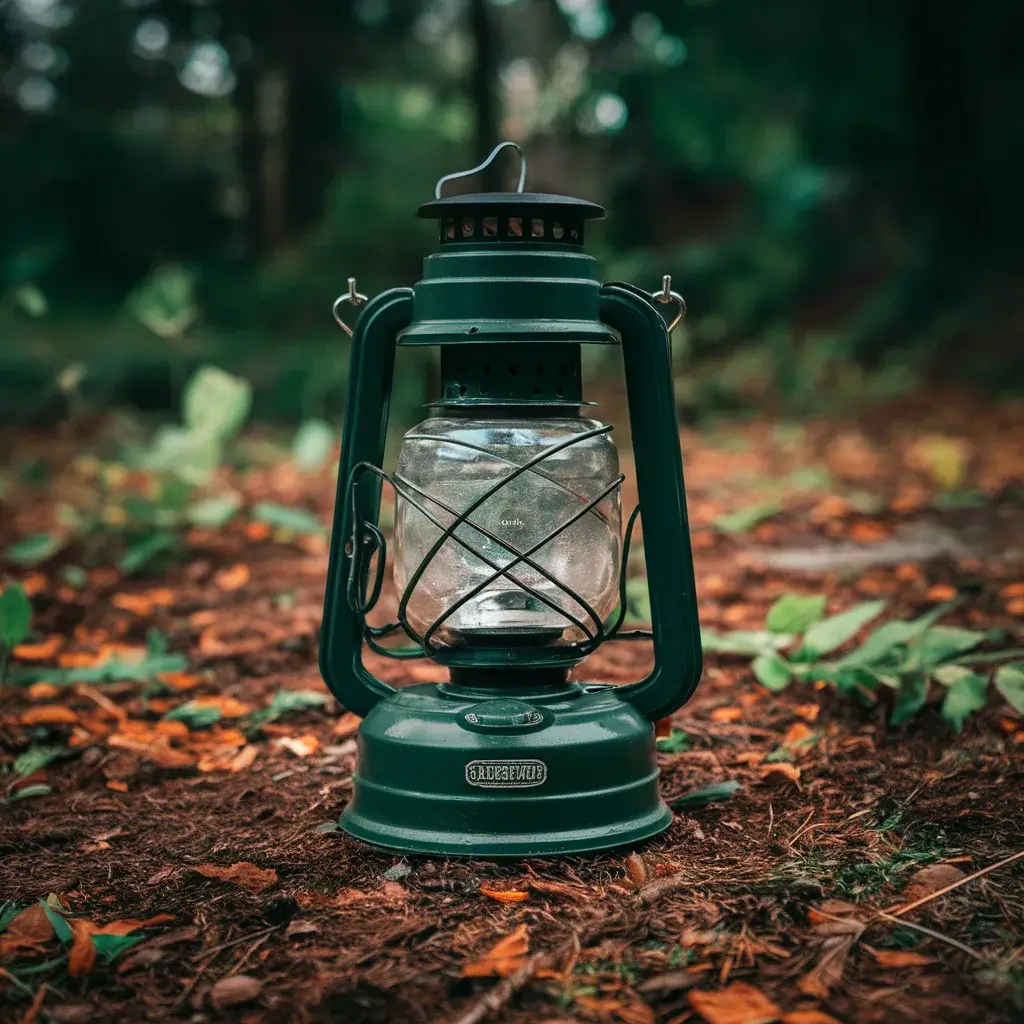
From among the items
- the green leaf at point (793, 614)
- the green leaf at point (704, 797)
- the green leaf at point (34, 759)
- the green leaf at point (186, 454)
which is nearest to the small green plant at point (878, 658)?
the green leaf at point (793, 614)

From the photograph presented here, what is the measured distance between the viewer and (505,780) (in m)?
1.87

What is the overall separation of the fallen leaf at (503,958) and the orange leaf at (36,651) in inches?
72.6

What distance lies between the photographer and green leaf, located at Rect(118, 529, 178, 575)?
3.73 metres

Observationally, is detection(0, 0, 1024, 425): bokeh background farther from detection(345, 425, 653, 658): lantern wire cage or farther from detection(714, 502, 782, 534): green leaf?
detection(345, 425, 653, 658): lantern wire cage

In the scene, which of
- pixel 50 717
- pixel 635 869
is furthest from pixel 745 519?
pixel 635 869

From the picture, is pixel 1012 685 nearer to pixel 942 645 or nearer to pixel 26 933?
pixel 942 645

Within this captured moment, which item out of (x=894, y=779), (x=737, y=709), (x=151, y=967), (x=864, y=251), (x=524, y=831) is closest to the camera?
(x=151, y=967)

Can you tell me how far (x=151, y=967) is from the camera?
5.10ft

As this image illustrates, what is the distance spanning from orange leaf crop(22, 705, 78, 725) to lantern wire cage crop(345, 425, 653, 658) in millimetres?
845

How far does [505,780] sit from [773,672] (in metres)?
0.90

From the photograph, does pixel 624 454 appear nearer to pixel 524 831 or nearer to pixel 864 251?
pixel 524 831

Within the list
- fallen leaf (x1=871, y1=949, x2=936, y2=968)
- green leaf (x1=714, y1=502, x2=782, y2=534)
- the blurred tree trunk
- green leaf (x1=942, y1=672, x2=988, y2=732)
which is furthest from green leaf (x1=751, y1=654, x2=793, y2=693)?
the blurred tree trunk

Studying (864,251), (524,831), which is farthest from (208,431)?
(864,251)

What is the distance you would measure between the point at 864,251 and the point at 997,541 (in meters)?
7.84
